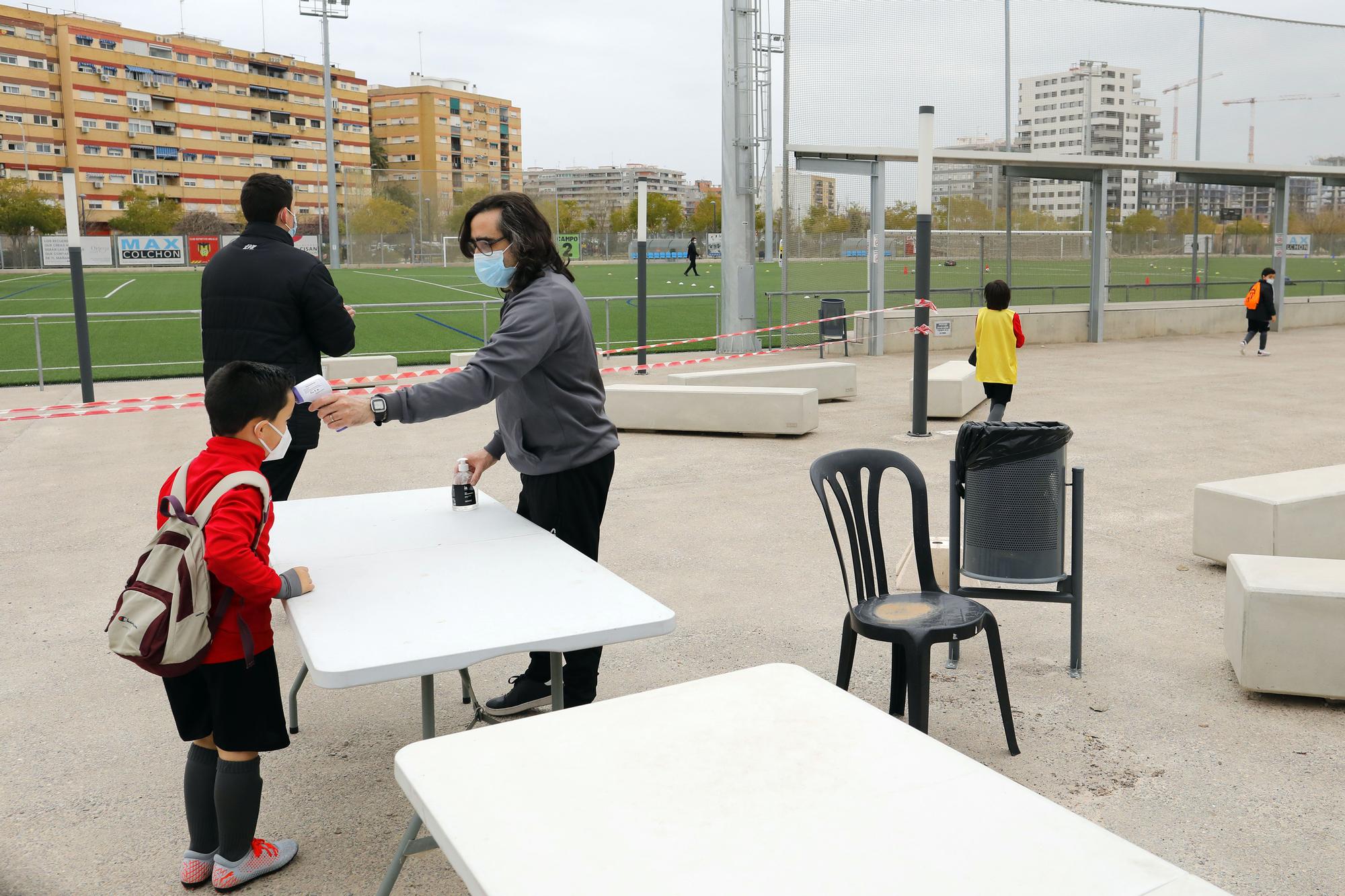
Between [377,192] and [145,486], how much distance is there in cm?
3213

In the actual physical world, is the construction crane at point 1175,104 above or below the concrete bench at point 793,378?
above

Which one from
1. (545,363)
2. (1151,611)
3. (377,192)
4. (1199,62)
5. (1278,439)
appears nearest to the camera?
(545,363)

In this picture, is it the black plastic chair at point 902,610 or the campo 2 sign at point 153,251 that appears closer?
the black plastic chair at point 902,610

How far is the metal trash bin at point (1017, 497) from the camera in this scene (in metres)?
4.55

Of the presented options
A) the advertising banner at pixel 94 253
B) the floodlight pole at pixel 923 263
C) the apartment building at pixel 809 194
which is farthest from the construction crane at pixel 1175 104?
the advertising banner at pixel 94 253

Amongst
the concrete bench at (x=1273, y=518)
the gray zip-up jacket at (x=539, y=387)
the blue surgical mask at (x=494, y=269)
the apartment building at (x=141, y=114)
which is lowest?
the concrete bench at (x=1273, y=518)

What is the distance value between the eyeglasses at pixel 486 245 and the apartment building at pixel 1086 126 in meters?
20.4

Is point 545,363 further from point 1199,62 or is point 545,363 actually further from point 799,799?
point 1199,62

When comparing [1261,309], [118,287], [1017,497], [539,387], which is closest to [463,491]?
[539,387]

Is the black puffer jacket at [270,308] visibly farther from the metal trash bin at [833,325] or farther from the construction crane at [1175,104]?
the construction crane at [1175,104]

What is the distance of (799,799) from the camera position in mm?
1981

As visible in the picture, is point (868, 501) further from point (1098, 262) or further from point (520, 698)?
point (1098, 262)

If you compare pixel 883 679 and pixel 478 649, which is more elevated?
pixel 478 649

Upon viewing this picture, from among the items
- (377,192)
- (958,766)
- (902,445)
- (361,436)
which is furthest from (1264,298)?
(377,192)
